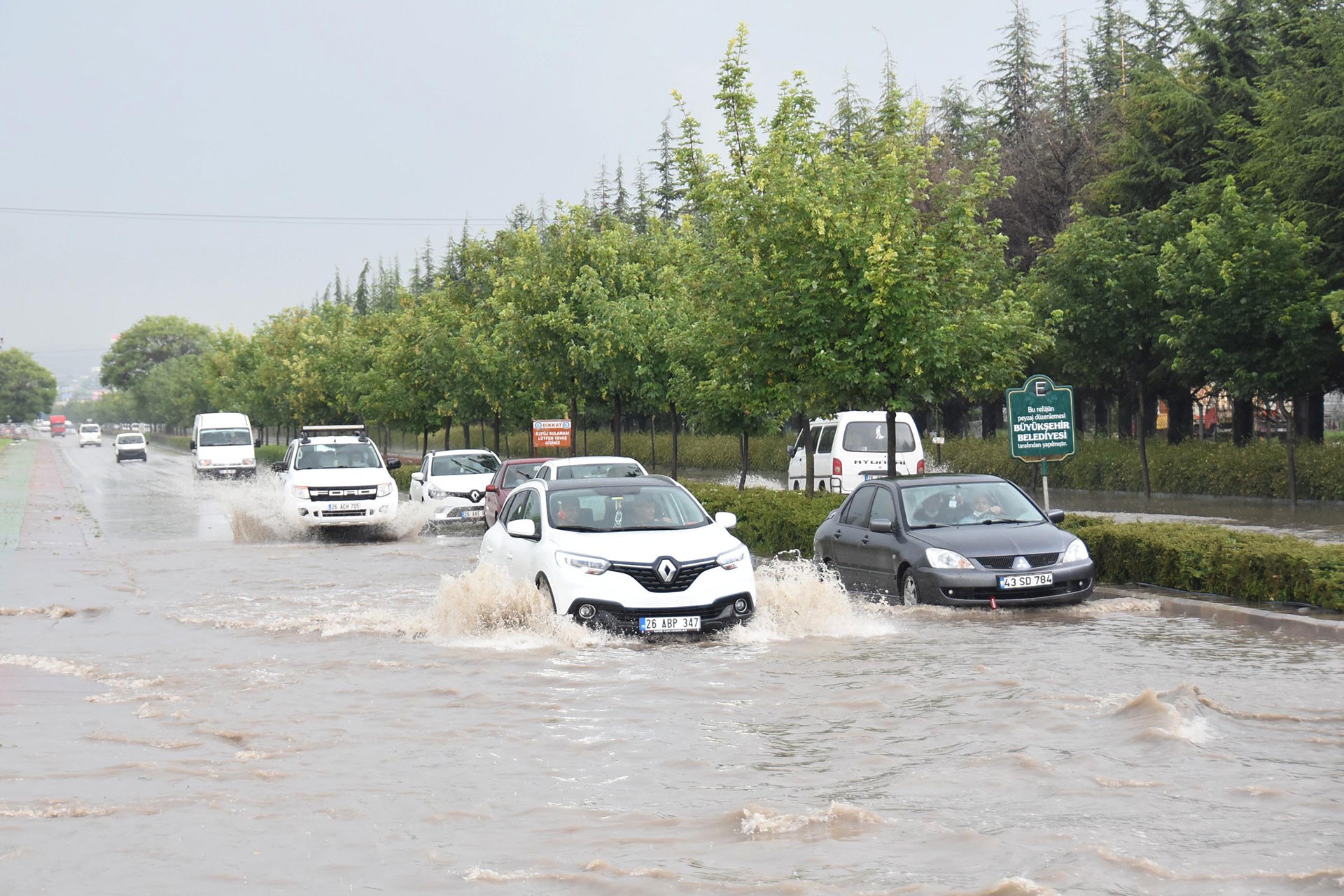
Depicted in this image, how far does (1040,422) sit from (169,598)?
423 inches

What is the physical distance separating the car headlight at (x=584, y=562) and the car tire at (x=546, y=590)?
269 millimetres

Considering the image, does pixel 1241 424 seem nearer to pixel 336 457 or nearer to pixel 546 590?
pixel 336 457

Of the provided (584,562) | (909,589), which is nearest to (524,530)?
(584,562)

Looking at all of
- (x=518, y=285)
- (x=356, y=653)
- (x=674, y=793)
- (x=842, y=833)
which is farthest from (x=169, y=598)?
(x=518, y=285)

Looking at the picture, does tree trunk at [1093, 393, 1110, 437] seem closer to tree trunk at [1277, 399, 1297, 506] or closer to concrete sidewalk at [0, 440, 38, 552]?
tree trunk at [1277, 399, 1297, 506]

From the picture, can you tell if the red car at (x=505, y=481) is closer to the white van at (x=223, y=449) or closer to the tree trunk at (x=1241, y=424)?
the tree trunk at (x=1241, y=424)

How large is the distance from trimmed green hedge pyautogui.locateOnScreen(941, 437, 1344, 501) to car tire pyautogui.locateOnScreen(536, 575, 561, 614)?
2174cm

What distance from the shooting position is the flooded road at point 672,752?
5930mm

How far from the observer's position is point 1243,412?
3641cm

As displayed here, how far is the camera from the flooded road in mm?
5930

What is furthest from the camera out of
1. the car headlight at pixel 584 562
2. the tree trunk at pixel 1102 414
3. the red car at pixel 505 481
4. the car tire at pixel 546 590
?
the tree trunk at pixel 1102 414

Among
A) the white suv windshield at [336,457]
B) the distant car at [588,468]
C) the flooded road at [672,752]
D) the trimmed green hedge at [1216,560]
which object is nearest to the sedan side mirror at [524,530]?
the flooded road at [672,752]

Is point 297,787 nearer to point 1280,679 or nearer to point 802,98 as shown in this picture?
point 1280,679

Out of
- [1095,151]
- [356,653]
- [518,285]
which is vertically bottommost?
[356,653]
